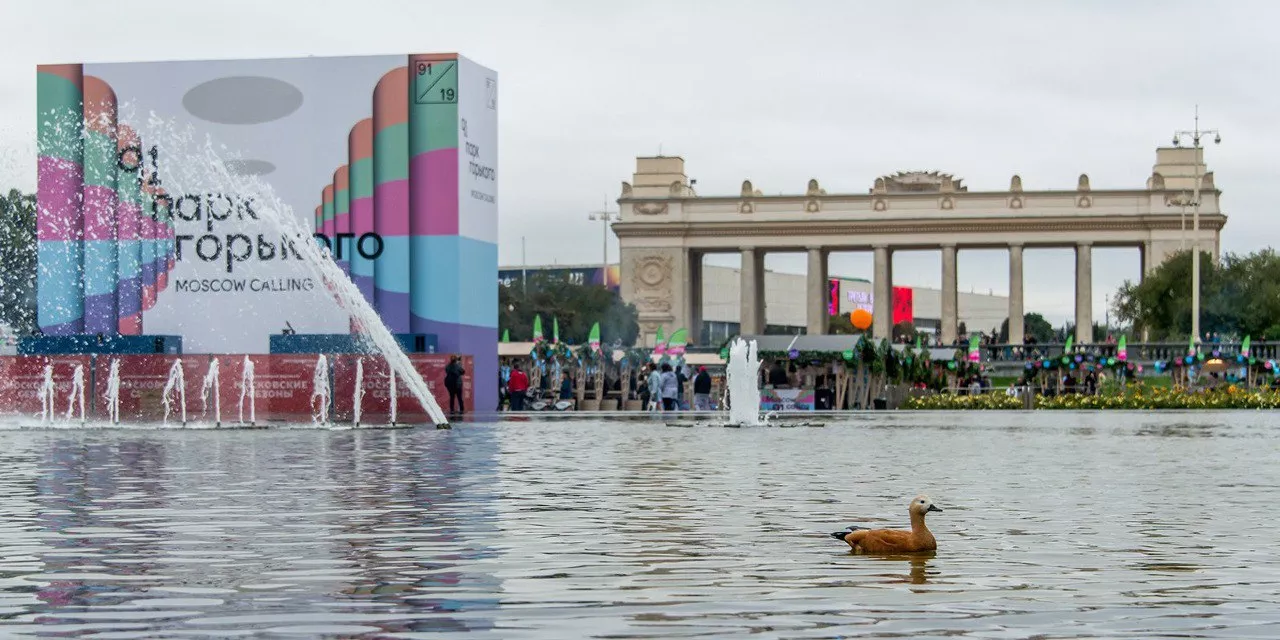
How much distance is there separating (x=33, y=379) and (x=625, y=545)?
106 ft

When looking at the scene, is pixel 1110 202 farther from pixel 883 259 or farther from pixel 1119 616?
pixel 1119 616

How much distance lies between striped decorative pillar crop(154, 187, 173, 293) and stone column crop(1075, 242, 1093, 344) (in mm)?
97864

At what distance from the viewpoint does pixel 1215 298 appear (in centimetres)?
9631

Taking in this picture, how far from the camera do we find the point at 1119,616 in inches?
346

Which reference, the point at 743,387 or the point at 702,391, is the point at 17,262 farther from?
the point at 743,387

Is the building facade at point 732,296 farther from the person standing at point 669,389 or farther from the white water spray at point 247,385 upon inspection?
the white water spray at point 247,385

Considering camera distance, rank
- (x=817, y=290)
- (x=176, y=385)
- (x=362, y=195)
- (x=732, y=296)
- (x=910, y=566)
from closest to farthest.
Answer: (x=910, y=566)
(x=176, y=385)
(x=362, y=195)
(x=817, y=290)
(x=732, y=296)

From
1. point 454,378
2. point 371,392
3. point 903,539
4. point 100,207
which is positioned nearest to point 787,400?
point 454,378

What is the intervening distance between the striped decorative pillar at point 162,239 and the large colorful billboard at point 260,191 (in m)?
0.03

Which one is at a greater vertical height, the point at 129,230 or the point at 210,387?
the point at 129,230

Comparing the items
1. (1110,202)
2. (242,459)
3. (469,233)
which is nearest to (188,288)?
(469,233)

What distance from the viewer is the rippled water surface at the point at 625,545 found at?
339 inches

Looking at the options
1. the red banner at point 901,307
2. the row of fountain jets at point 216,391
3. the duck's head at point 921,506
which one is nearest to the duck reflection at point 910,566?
the duck's head at point 921,506

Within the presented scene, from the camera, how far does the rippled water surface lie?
861 cm
